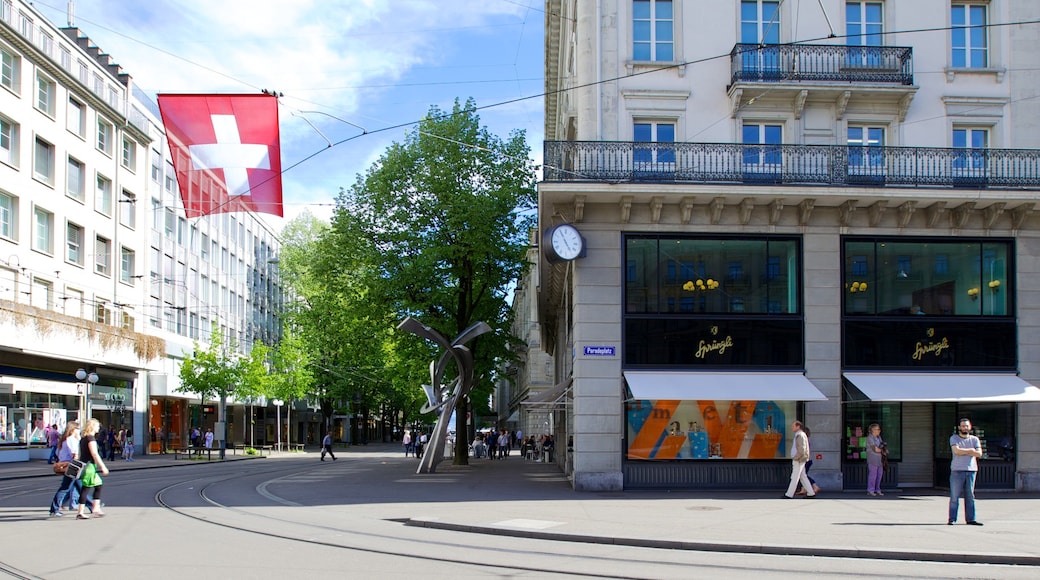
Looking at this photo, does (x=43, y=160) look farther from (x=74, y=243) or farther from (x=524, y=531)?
(x=524, y=531)

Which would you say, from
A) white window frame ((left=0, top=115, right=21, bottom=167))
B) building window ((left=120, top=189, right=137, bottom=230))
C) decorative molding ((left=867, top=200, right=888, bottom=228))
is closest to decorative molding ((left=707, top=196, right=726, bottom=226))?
decorative molding ((left=867, top=200, right=888, bottom=228))

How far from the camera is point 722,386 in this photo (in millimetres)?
21672

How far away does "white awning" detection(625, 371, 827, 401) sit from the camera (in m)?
21.1

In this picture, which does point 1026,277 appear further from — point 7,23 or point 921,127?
point 7,23

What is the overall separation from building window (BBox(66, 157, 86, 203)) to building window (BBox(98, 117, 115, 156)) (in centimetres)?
218

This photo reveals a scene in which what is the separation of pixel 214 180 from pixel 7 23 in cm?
2705

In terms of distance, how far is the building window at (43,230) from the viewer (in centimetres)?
4094

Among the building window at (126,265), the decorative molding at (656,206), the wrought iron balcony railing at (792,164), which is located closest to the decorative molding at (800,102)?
the wrought iron balcony railing at (792,164)

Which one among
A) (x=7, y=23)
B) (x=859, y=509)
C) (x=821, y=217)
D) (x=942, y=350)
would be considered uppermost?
(x=7, y=23)

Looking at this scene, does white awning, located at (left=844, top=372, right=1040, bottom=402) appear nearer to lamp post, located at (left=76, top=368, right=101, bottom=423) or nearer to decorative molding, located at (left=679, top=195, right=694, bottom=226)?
decorative molding, located at (left=679, top=195, right=694, bottom=226)

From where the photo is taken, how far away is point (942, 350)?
22641mm

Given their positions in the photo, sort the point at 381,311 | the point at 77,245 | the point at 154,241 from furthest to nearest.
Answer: the point at 154,241 → the point at 77,245 → the point at 381,311

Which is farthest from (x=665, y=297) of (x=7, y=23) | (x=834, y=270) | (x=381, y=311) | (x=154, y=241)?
(x=154, y=241)

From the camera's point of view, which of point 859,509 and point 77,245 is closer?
point 859,509
